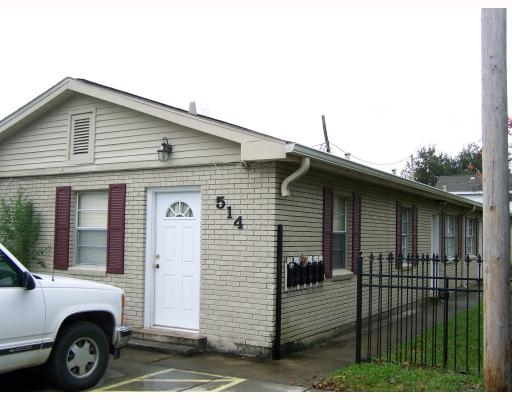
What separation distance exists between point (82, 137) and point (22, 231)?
7.00 ft

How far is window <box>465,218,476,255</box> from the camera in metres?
19.4

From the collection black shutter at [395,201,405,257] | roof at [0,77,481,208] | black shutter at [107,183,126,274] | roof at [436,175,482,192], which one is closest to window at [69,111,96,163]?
roof at [0,77,481,208]

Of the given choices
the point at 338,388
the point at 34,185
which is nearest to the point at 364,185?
the point at 338,388

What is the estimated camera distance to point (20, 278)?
5637 millimetres

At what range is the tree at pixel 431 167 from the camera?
59.2 m

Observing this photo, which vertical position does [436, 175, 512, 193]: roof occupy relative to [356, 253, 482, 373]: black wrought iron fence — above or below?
above

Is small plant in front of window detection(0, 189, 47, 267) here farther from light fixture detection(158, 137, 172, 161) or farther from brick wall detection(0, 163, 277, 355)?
light fixture detection(158, 137, 172, 161)

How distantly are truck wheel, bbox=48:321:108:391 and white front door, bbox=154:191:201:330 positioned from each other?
2452mm

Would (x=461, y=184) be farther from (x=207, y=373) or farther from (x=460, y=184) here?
(x=207, y=373)

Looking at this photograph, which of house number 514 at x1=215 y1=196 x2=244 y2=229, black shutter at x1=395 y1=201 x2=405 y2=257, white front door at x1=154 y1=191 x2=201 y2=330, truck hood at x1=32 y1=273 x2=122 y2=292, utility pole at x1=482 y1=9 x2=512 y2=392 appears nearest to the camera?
utility pole at x1=482 y1=9 x2=512 y2=392

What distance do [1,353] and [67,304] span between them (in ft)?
2.82

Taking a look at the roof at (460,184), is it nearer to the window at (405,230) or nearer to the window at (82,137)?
the window at (405,230)

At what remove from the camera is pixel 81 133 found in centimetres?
1009

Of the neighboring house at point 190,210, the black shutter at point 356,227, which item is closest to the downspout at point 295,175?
the neighboring house at point 190,210
